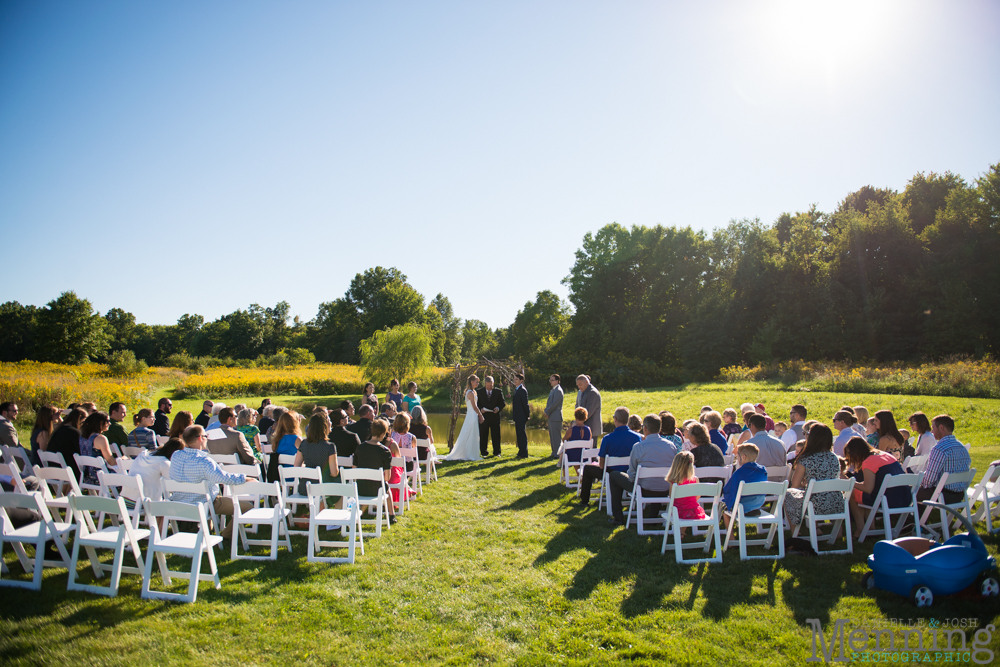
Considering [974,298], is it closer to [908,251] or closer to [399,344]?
[908,251]

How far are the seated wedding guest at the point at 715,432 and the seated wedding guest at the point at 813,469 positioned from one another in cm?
154

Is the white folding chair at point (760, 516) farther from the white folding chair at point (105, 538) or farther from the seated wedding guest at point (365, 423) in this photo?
the white folding chair at point (105, 538)

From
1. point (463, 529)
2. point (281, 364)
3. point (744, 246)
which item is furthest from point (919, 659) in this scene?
point (281, 364)

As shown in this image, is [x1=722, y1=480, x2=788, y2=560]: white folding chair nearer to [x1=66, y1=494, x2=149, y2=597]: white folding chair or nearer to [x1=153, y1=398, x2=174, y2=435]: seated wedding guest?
[x1=66, y1=494, x2=149, y2=597]: white folding chair

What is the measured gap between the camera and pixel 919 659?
332 centimetres

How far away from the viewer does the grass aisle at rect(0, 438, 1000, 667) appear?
11.5ft

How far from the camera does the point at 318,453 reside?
21.0 ft

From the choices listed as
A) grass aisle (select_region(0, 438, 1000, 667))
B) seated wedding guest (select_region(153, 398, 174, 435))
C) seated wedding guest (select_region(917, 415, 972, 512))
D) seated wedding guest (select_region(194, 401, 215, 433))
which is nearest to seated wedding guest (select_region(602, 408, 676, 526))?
grass aisle (select_region(0, 438, 1000, 667))

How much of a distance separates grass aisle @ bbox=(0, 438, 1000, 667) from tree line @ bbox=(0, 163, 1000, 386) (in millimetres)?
31219

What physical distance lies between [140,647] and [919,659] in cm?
521

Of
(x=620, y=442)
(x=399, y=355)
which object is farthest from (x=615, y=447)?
(x=399, y=355)

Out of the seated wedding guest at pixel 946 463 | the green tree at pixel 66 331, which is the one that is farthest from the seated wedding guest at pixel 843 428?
the green tree at pixel 66 331

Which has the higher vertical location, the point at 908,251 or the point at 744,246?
the point at 744,246

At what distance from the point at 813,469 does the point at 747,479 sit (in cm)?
89
